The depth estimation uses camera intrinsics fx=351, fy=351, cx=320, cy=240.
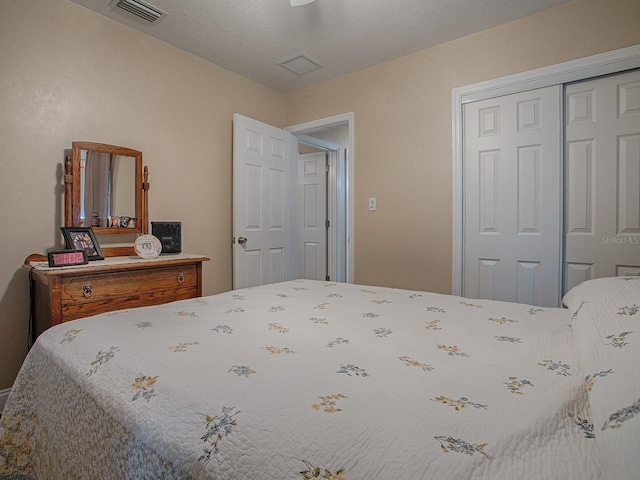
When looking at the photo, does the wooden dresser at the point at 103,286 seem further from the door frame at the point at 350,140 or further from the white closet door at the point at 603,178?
the white closet door at the point at 603,178

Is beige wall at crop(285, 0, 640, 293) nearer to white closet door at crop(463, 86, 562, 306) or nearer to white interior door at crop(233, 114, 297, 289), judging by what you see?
white closet door at crop(463, 86, 562, 306)

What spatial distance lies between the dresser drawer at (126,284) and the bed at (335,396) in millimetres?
824

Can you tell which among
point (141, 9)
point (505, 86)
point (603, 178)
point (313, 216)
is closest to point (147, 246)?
point (141, 9)

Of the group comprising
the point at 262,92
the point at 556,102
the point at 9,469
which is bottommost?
the point at 9,469

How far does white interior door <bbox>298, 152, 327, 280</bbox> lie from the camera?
15.3ft

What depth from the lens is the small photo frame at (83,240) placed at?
2098 mm

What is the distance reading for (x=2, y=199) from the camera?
204cm

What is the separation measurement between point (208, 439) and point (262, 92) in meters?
3.59

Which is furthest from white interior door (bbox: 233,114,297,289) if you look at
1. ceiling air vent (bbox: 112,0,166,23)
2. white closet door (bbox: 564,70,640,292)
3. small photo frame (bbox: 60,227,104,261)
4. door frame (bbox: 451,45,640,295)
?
white closet door (bbox: 564,70,640,292)

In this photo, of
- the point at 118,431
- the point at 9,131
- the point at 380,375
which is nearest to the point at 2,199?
the point at 9,131

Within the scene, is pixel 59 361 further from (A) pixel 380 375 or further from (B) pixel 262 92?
(B) pixel 262 92

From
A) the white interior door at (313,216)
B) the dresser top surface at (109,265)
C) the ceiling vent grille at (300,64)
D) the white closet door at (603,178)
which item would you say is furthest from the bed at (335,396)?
the white interior door at (313,216)

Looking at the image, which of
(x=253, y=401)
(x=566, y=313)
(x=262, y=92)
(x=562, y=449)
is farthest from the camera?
(x=262, y=92)

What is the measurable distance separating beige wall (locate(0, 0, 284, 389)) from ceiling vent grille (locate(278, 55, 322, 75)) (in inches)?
21.4
